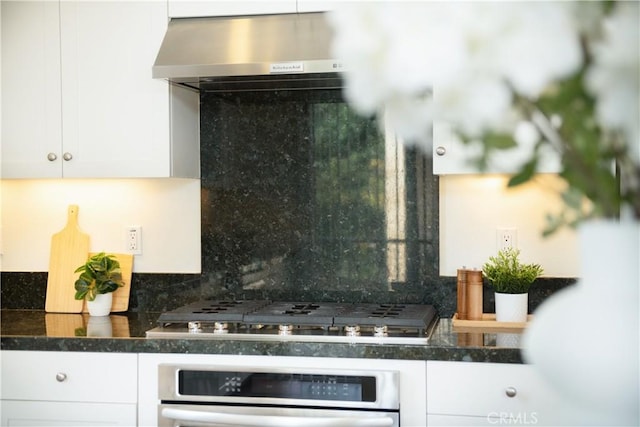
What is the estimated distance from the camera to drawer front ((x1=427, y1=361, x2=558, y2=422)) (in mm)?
2434

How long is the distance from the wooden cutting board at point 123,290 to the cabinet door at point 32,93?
1.53 ft

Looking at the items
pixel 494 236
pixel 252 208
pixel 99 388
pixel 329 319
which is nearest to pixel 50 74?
pixel 252 208

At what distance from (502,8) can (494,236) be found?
2641mm

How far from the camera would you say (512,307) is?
111 inches

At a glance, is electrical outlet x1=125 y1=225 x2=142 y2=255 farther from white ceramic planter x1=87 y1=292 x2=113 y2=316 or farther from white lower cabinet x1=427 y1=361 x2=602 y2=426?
white lower cabinet x1=427 y1=361 x2=602 y2=426

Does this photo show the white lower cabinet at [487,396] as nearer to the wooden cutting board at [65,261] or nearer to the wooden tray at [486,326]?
the wooden tray at [486,326]

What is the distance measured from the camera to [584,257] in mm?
575

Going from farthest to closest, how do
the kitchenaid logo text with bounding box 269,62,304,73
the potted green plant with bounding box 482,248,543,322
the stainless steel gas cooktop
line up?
the potted green plant with bounding box 482,248,543,322 < the kitchenaid logo text with bounding box 269,62,304,73 < the stainless steel gas cooktop

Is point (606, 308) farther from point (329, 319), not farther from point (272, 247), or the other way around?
point (272, 247)

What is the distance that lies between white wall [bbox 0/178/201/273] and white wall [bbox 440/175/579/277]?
968mm

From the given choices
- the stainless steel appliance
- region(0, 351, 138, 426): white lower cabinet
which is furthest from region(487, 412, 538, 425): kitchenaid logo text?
region(0, 351, 138, 426): white lower cabinet

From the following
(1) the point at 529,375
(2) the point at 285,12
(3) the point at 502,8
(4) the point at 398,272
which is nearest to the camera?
(3) the point at 502,8

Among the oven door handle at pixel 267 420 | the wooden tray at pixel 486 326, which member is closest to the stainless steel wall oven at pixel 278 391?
the oven door handle at pixel 267 420

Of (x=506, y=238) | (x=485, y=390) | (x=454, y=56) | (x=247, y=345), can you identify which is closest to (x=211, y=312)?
(x=247, y=345)
